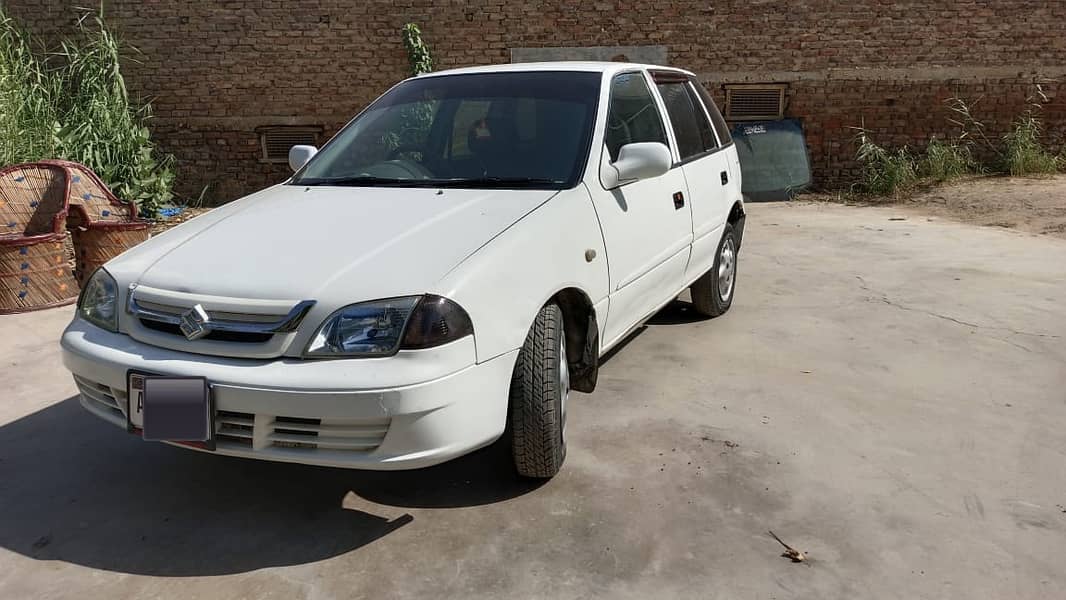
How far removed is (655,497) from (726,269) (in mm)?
2627

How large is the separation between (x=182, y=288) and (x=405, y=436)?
0.90 metres

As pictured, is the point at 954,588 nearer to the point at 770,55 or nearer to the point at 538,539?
the point at 538,539

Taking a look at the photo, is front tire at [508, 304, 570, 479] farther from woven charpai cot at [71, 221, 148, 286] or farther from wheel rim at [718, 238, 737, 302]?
woven charpai cot at [71, 221, 148, 286]

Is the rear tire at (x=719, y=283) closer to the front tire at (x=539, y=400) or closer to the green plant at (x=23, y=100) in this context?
the front tire at (x=539, y=400)

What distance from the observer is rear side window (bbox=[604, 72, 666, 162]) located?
3.68m

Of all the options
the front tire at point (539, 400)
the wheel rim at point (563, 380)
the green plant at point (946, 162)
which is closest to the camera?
the front tire at point (539, 400)

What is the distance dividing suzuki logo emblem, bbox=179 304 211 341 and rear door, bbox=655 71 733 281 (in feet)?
8.77

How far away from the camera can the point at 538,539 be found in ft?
8.80

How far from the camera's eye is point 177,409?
8.10ft

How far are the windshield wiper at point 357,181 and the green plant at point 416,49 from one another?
6.74m

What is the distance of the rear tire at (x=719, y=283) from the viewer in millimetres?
5023

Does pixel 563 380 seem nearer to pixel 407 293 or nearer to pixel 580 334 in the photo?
pixel 580 334

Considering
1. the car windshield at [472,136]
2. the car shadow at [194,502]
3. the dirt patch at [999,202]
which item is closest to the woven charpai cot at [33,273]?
the car shadow at [194,502]

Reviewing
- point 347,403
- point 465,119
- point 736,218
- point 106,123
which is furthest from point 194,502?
point 106,123
